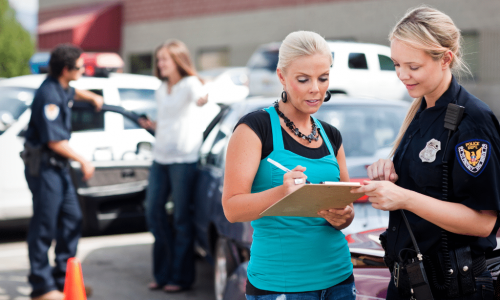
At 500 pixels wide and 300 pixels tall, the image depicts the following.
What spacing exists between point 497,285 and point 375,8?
53.2ft

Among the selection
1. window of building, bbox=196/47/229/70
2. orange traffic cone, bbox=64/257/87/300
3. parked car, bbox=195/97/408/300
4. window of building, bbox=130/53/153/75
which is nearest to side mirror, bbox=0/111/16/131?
parked car, bbox=195/97/408/300

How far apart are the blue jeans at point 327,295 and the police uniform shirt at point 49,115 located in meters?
2.88

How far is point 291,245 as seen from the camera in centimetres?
219

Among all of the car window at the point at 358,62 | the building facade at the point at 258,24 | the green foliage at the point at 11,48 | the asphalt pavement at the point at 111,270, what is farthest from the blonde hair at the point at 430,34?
the green foliage at the point at 11,48

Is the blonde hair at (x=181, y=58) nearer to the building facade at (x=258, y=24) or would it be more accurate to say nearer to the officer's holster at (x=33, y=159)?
the officer's holster at (x=33, y=159)

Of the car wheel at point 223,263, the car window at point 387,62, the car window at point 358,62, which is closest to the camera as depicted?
the car window at point 387,62

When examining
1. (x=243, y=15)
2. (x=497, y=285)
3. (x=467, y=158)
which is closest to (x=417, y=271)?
(x=497, y=285)

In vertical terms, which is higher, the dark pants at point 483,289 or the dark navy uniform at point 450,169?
the dark navy uniform at point 450,169

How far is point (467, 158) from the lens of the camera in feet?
6.12

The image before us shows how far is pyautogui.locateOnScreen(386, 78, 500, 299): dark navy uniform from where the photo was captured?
6.11 ft

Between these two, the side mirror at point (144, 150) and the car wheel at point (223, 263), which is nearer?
the car wheel at point (223, 263)

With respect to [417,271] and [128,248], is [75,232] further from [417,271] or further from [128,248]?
[417,271]

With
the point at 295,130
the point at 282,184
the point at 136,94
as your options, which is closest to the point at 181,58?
the point at 136,94

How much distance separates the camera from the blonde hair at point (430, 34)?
1.98 metres
